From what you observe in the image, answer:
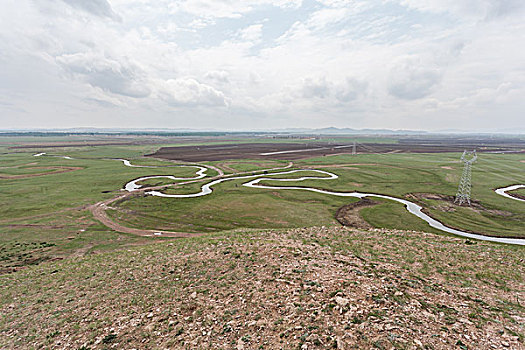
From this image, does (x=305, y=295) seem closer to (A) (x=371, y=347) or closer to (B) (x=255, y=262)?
(A) (x=371, y=347)

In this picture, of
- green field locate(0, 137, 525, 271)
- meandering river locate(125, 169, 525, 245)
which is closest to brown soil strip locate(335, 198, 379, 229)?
green field locate(0, 137, 525, 271)

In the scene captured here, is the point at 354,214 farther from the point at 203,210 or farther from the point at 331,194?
the point at 203,210

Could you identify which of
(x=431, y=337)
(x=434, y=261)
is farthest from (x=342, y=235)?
(x=431, y=337)

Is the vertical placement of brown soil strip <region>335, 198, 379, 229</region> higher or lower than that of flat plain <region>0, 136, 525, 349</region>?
lower

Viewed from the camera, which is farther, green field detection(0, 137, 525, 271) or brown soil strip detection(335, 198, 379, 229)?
brown soil strip detection(335, 198, 379, 229)

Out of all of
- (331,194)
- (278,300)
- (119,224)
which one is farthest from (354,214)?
(119,224)

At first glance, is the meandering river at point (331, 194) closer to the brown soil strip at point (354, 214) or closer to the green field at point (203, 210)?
the green field at point (203, 210)

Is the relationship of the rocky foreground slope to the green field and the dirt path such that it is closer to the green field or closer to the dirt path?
the dirt path
